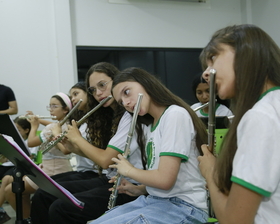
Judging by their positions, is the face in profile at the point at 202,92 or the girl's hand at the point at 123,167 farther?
the face in profile at the point at 202,92

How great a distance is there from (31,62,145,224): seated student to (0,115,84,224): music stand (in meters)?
0.16

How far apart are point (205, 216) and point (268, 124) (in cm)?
57

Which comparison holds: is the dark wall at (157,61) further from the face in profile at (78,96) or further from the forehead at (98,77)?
the forehead at (98,77)

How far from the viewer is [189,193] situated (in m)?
1.18

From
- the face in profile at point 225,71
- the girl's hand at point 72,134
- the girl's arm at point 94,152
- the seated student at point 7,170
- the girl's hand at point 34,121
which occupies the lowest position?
the seated student at point 7,170

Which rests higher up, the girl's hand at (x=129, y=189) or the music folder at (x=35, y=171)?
the music folder at (x=35, y=171)

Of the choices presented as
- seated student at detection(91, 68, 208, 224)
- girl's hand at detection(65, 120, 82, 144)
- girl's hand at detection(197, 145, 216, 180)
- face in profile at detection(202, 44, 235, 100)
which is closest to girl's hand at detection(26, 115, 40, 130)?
girl's hand at detection(65, 120, 82, 144)

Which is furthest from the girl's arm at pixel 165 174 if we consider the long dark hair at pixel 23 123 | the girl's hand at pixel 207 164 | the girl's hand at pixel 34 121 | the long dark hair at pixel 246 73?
the long dark hair at pixel 23 123

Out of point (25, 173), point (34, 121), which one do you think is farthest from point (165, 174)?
point (34, 121)

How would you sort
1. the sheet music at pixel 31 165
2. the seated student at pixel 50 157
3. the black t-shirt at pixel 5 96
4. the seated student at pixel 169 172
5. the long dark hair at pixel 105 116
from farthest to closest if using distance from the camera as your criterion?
the black t-shirt at pixel 5 96 < the seated student at pixel 50 157 < the long dark hair at pixel 105 116 < the sheet music at pixel 31 165 < the seated student at pixel 169 172

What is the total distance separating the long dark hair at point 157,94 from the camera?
1255 millimetres

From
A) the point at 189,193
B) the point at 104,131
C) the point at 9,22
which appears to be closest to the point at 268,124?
the point at 189,193

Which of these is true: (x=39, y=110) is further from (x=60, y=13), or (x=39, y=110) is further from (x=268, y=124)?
(x=268, y=124)

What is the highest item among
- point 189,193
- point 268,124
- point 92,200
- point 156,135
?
point 268,124
